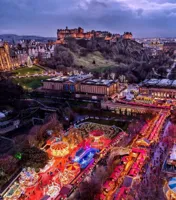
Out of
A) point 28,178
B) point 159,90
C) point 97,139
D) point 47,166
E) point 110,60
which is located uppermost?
point 110,60

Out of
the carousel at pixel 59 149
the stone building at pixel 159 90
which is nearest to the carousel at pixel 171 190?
the carousel at pixel 59 149

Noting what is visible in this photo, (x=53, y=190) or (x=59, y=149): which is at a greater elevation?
(x=59, y=149)

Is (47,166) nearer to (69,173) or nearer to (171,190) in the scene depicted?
(69,173)

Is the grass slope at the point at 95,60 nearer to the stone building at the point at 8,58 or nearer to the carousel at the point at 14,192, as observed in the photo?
the stone building at the point at 8,58

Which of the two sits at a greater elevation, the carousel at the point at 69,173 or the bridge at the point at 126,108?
the bridge at the point at 126,108

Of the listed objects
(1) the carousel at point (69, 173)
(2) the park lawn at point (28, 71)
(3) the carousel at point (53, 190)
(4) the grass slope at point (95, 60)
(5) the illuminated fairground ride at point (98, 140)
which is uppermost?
(4) the grass slope at point (95, 60)

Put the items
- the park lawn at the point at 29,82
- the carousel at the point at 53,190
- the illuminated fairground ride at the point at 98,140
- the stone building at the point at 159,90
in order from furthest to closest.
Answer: the park lawn at the point at 29,82 < the stone building at the point at 159,90 < the illuminated fairground ride at the point at 98,140 < the carousel at the point at 53,190

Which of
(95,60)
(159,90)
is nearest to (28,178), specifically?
(159,90)

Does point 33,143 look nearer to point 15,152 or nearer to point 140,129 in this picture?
point 15,152
